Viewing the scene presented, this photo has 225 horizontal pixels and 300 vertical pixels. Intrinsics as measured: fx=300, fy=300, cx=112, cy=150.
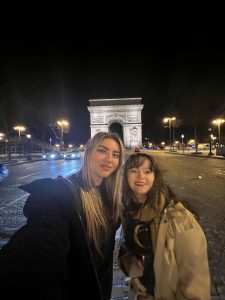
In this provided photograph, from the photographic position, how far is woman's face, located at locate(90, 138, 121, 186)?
6.72 feet

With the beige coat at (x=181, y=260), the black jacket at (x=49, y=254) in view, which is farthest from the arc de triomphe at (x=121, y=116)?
the black jacket at (x=49, y=254)

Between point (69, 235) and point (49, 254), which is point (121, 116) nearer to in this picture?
point (69, 235)

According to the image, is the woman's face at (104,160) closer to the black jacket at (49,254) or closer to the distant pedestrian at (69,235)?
the distant pedestrian at (69,235)

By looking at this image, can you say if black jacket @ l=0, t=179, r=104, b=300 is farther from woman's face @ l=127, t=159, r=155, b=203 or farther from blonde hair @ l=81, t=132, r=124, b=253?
woman's face @ l=127, t=159, r=155, b=203

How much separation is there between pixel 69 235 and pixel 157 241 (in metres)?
0.70

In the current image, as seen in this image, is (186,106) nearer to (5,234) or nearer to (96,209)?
(5,234)

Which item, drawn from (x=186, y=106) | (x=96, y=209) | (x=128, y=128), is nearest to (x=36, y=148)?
(x=128, y=128)

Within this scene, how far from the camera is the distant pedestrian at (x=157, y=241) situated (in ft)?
5.89

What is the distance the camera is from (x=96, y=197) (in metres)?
1.87

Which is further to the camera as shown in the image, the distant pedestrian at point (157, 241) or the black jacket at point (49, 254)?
the distant pedestrian at point (157, 241)

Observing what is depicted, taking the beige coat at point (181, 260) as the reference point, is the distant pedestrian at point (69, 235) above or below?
above

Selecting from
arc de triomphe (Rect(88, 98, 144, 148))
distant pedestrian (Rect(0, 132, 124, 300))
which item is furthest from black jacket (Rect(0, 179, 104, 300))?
Result: arc de triomphe (Rect(88, 98, 144, 148))

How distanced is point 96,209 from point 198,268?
2.30 ft

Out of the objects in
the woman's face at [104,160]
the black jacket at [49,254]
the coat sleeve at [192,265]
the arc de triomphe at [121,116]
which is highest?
the arc de triomphe at [121,116]
